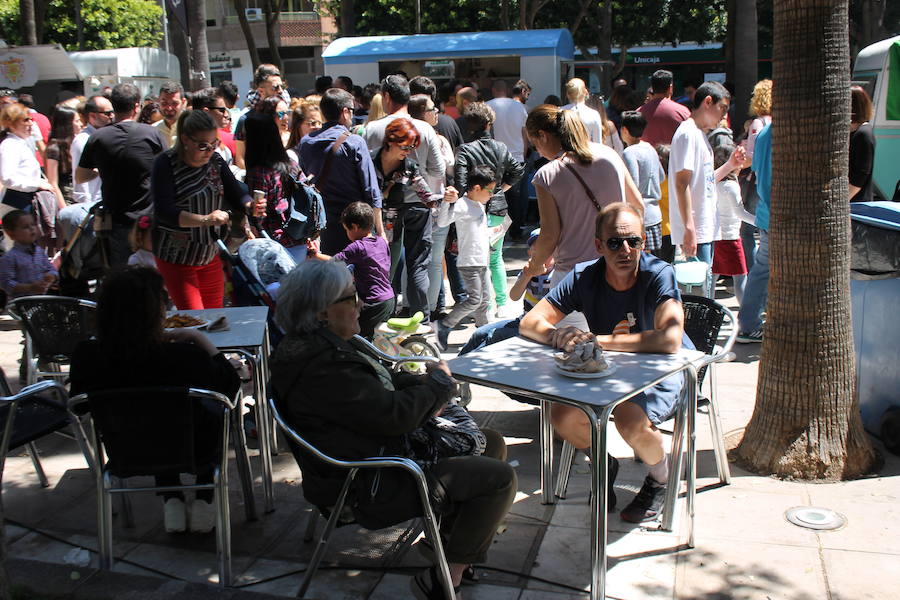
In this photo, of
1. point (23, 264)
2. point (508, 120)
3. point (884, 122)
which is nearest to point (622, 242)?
point (23, 264)

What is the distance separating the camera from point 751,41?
1473 cm

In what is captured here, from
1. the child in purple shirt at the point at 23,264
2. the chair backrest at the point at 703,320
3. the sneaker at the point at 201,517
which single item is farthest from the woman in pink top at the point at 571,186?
the child in purple shirt at the point at 23,264

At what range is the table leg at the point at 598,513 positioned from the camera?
317 centimetres

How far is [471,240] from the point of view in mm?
6523

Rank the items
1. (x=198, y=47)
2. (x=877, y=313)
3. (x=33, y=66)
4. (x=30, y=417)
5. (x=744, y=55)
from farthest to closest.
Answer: (x=33, y=66) → (x=198, y=47) → (x=744, y=55) → (x=877, y=313) → (x=30, y=417)

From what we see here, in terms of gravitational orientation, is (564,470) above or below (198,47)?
below

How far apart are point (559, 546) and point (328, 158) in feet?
11.6

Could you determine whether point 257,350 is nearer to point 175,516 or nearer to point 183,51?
point 175,516

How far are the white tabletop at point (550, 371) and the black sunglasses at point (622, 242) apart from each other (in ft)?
1.51

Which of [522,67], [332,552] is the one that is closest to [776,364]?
[332,552]

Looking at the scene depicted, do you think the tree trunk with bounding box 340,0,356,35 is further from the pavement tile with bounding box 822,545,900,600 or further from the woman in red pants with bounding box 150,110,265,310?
the pavement tile with bounding box 822,545,900,600

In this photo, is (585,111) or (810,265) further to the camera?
(585,111)

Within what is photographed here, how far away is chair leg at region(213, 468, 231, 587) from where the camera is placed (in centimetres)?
344

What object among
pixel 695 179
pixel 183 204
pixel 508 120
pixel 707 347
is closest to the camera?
pixel 707 347
